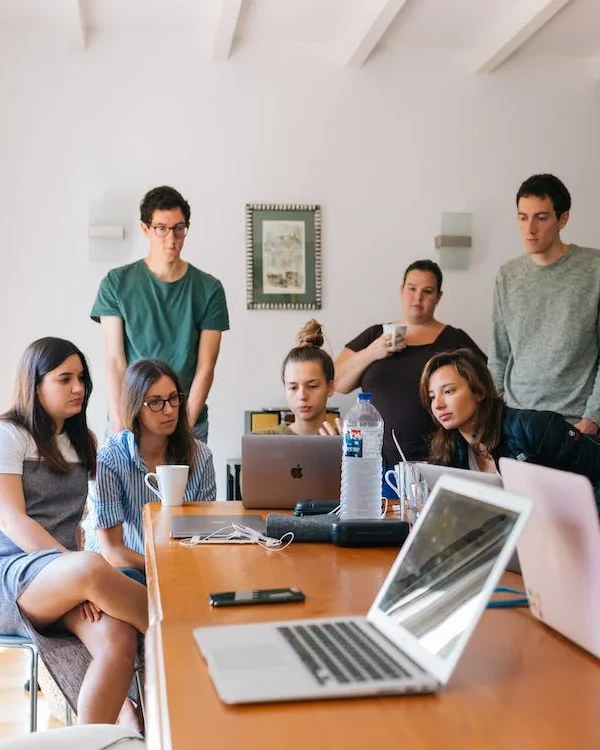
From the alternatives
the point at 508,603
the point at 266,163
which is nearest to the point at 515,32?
the point at 266,163

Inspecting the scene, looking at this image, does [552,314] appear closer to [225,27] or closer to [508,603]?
[225,27]

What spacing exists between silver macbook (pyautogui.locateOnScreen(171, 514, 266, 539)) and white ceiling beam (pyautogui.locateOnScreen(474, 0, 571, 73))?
2.84 metres

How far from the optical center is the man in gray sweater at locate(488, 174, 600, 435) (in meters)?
3.18

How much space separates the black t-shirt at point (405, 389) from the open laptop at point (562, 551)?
217 cm

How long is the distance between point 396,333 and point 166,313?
907 millimetres

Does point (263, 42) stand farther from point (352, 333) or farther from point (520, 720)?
point (520, 720)

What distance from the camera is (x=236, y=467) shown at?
369cm

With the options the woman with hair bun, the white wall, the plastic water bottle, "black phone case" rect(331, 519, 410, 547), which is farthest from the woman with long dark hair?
the white wall

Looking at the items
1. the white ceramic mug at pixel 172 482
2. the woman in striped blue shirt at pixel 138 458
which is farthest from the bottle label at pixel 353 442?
the woman in striped blue shirt at pixel 138 458

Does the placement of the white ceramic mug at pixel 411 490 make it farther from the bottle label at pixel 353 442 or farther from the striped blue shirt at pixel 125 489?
the striped blue shirt at pixel 125 489

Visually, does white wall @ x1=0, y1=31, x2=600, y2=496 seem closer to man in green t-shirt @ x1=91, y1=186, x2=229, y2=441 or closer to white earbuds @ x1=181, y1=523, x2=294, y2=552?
man in green t-shirt @ x1=91, y1=186, x2=229, y2=441

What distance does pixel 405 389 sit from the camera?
3.31 meters

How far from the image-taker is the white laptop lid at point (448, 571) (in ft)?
2.56

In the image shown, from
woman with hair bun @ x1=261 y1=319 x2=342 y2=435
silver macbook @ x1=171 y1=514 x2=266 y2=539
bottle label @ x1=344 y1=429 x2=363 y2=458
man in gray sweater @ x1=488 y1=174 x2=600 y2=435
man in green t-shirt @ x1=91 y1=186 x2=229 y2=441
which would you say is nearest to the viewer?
silver macbook @ x1=171 y1=514 x2=266 y2=539
